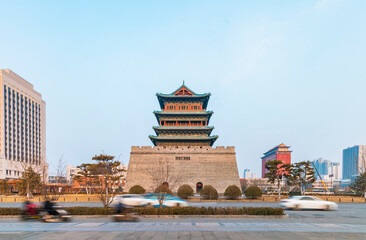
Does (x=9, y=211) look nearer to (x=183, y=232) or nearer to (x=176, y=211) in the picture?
(x=176, y=211)

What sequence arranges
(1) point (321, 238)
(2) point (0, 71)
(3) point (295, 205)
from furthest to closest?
(2) point (0, 71) < (3) point (295, 205) < (1) point (321, 238)

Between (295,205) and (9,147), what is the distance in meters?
80.4

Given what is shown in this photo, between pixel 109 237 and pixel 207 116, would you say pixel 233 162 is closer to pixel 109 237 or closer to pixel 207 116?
pixel 207 116

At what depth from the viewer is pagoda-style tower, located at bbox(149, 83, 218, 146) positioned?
48500mm

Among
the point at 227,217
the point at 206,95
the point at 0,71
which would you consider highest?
the point at 0,71

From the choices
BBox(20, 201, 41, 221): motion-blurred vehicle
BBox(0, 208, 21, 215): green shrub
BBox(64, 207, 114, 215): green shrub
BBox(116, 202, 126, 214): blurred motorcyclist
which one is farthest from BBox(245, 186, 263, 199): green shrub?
BBox(20, 201, 41, 221): motion-blurred vehicle

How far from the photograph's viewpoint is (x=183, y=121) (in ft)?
164

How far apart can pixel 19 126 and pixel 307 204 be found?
87856mm

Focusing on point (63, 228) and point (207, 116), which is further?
point (207, 116)

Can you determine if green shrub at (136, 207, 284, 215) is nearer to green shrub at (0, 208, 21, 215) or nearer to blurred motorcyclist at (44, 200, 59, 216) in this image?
blurred motorcyclist at (44, 200, 59, 216)

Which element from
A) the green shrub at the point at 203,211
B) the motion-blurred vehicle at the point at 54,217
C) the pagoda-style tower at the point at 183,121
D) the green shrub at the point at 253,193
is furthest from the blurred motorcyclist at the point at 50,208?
the pagoda-style tower at the point at 183,121

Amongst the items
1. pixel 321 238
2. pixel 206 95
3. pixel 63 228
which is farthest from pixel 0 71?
pixel 321 238

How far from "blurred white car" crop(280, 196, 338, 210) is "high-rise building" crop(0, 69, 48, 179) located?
203 feet

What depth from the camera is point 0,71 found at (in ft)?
258
